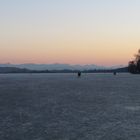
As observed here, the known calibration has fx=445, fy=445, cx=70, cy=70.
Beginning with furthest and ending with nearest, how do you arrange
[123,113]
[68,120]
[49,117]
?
[123,113], [49,117], [68,120]

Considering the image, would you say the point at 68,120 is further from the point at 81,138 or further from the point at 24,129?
the point at 81,138

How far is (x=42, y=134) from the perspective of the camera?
3244 cm

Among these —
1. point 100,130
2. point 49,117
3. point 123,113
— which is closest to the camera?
point 100,130

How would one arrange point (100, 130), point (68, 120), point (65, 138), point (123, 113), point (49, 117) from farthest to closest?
1. point (123, 113)
2. point (49, 117)
3. point (68, 120)
4. point (100, 130)
5. point (65, 138)

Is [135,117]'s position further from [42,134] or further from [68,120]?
[42,134]

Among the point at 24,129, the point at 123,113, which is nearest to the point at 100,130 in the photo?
the point at 24,129

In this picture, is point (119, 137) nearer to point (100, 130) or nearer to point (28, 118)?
point (100, 130)

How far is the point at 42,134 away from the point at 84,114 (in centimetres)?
1355

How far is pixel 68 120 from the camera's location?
40406 millimetres

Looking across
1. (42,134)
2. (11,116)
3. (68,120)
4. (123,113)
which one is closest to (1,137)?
(42,134)

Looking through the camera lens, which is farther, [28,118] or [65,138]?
[28,118]

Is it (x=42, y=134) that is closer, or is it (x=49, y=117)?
(x=42, y=134)

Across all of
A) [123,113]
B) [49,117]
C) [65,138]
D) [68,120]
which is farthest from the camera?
[123,113]

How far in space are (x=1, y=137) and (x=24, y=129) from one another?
12.3ft
